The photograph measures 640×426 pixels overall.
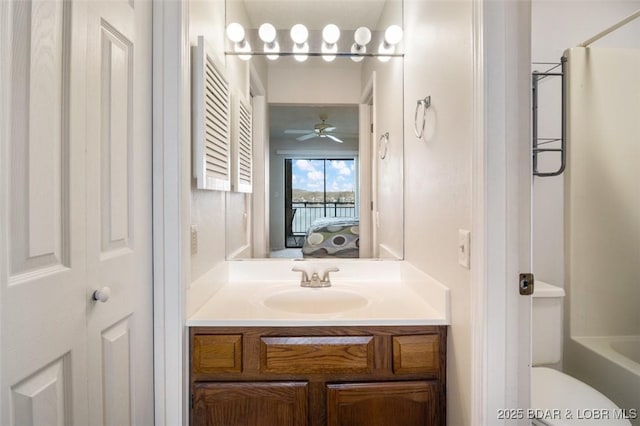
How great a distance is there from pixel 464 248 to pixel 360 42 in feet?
4.44

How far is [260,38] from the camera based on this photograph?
182 cm

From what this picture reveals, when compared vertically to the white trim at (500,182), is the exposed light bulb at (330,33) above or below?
above

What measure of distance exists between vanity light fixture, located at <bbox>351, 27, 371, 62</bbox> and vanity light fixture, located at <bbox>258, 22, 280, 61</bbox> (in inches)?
16.8

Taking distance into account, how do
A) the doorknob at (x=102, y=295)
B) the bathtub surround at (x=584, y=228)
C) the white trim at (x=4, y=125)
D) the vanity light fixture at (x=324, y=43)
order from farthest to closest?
the bathtub surround at (x=584, y=228) → the vanity light fixture at (x=324, y=43) → the doorknob at (x=102, y=295) → the white trim at (x=4, y=125)

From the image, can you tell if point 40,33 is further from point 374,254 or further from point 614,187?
point 614,187

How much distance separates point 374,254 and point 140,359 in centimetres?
121

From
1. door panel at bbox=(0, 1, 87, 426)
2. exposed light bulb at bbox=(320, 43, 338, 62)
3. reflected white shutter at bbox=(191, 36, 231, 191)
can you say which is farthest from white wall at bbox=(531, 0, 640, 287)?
door panel at bbox=(0, 1, 87, 426)

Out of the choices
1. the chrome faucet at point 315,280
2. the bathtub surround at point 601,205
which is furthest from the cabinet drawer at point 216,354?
the bathtub surround at point 601,205

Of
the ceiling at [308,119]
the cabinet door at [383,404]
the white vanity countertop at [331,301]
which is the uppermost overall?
the ceiling at [308,119]

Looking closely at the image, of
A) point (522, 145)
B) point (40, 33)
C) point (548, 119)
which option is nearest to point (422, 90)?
point (522, 145)

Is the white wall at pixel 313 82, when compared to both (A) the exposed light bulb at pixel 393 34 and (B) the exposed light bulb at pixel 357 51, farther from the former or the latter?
(A) the exposed light bulb at pixel 393 34

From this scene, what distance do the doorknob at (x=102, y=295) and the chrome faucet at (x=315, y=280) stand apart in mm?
940

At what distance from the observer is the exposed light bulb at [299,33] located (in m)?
1.81

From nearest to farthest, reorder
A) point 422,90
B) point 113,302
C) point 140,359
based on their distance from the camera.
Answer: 1. point 113,302
2. point 140,359
3. point 422,90
